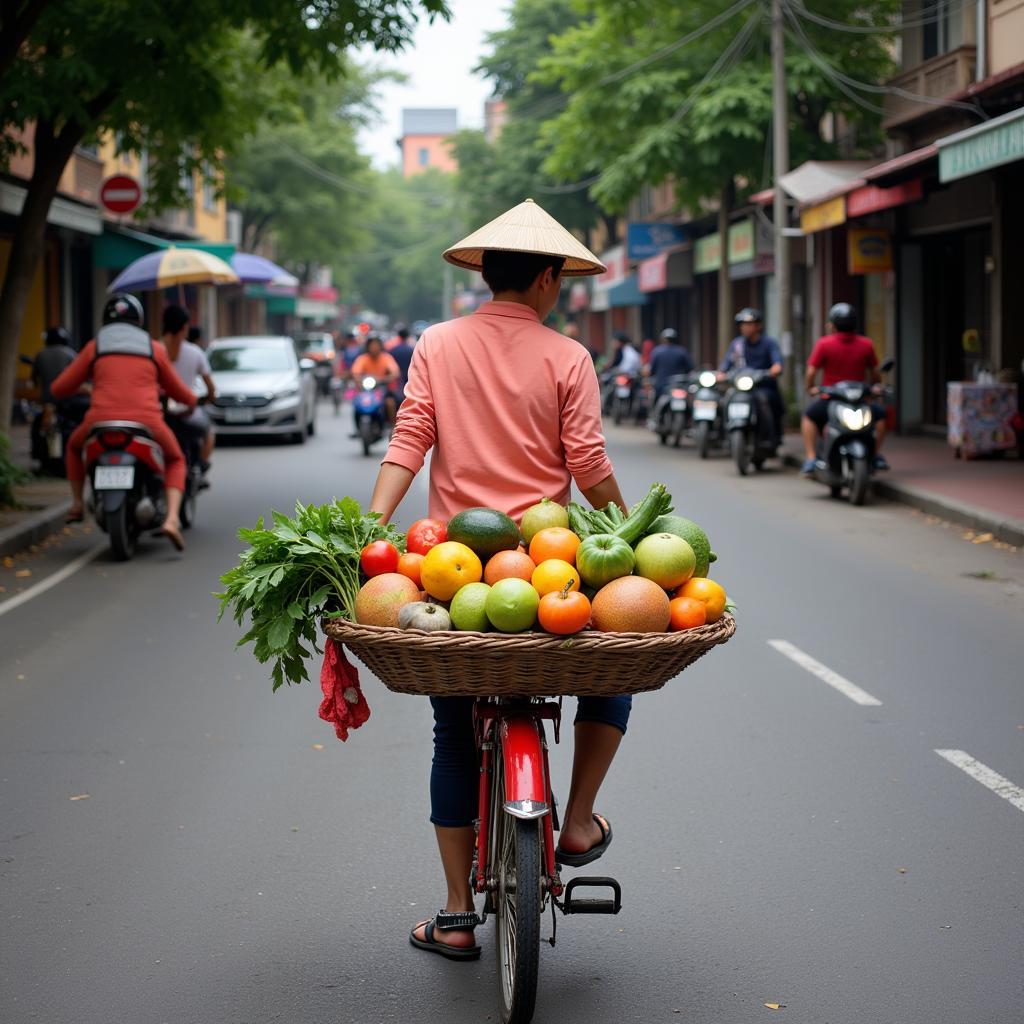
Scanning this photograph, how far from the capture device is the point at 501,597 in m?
3.55

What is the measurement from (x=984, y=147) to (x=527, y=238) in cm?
1272

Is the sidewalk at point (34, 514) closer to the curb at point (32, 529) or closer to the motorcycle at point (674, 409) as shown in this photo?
the curb at point (32, 529)

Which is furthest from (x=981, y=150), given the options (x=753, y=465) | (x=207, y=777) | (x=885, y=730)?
(x=207, y=777)

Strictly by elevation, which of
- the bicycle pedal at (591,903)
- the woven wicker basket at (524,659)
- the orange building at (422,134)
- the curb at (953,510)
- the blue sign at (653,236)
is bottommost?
the bicycle pedal at (591,903)

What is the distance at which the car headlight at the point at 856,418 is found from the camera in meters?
15.8

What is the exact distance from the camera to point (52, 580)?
11.4 meters

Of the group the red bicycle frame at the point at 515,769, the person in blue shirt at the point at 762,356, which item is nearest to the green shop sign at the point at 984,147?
the person in blue shirt at the point at 762,356

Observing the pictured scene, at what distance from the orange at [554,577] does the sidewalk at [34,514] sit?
9617mm

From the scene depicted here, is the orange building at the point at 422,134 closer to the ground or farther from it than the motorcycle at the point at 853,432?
farther from it

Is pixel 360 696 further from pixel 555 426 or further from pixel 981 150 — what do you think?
pixel 981 150

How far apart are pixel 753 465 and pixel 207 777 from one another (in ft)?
51.4

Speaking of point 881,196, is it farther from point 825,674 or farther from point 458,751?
point 458,751

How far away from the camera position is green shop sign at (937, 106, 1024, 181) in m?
14.9

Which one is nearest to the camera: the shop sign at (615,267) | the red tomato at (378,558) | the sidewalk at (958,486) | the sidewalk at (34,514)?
the red tomato at (378,558)
